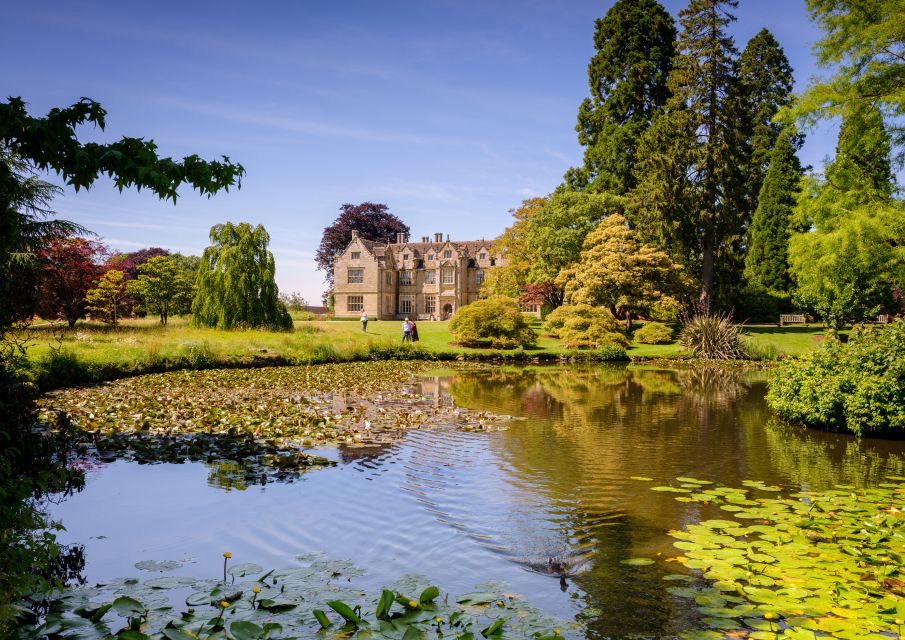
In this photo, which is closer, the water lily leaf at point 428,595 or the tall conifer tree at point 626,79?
the water lily leaf at point 428,595

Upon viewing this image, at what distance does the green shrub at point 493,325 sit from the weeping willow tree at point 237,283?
362 inches

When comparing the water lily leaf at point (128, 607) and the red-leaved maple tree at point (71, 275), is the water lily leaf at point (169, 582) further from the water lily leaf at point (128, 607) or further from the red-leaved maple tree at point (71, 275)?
the red-leaved maple tree at point (71, 275)

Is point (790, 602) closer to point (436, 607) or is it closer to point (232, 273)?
point (436, 607)

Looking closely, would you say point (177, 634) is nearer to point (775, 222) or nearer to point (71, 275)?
point (71, 275)

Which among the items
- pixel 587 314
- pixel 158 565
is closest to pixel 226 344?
pixel 587 314

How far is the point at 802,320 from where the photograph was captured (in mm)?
40438

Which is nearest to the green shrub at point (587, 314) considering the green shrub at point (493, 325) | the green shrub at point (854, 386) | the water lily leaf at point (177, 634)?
the green shrub at point (493, 325)

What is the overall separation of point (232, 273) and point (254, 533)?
25935 millimetres

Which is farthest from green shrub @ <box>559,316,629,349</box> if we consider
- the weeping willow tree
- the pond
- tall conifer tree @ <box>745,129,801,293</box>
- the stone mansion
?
the stone mansion

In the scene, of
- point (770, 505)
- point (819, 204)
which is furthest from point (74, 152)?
point (819, 204)

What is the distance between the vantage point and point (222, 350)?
73.6ft

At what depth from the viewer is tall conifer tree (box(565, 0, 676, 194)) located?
130 feet

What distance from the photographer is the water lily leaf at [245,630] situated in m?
3.74

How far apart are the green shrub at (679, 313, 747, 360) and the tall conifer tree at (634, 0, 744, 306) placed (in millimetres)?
5942
